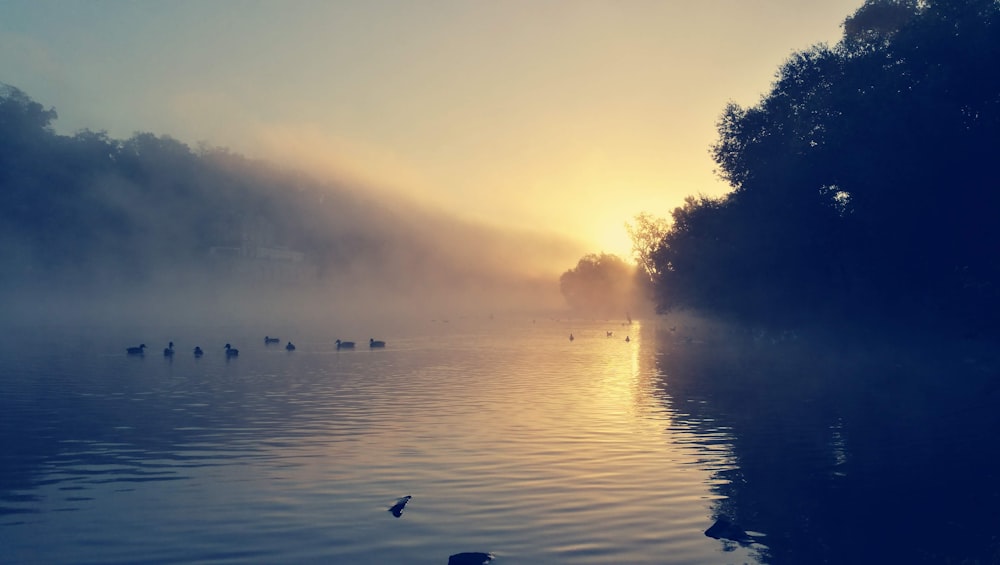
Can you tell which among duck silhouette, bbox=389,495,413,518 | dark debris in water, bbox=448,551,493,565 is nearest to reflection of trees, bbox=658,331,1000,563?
dark debris in water, bbox=448,551,493,565

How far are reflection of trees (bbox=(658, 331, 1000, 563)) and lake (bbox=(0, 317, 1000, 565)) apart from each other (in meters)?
0.10

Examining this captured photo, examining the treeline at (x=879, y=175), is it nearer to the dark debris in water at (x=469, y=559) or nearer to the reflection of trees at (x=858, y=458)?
the reflection of trees at (x=858, y=458)

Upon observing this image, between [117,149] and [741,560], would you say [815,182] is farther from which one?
[117,149]

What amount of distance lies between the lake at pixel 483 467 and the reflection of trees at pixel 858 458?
0.10 m

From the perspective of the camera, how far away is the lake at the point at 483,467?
625 inches

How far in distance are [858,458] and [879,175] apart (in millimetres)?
23659

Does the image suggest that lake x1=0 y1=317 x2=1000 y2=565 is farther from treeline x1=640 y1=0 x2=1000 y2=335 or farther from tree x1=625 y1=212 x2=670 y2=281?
tree x1=625 y1=212 x2=670 y2=281

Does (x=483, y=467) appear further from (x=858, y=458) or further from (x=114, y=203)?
(x=114, y=203)

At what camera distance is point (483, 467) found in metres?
22.2

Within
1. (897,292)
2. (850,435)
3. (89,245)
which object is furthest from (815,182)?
(89,245)

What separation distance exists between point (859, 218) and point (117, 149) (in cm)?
12232

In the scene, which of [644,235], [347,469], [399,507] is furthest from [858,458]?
[644,235]

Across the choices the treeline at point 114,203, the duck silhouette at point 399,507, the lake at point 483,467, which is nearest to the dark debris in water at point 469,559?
the lake at point 483,467

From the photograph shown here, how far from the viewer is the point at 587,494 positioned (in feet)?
63.8
